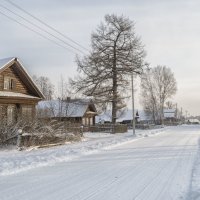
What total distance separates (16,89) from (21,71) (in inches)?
60.7

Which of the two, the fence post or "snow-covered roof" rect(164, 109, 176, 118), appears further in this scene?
"snow-covered roof" rect(164, 109, 176, 118)

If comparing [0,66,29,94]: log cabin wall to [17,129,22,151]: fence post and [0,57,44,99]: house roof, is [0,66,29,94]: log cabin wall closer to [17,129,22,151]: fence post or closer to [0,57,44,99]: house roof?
[0,57,44,99]: house roof

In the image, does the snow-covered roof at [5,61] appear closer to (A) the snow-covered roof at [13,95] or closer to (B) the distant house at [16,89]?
(B) the distant house at [16,89]

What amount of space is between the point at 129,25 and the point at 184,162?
3636 centimetres

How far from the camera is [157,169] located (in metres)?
14.3

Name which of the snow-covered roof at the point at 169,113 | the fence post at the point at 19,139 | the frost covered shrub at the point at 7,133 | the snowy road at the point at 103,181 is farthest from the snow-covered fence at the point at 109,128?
the snow-covered roof at the point at 169,113

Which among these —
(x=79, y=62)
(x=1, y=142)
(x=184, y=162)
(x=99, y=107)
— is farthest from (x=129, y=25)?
(x=184, y=162)

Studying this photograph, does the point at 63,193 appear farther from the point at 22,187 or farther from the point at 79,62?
the point at 79,62

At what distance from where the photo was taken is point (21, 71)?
106 ft

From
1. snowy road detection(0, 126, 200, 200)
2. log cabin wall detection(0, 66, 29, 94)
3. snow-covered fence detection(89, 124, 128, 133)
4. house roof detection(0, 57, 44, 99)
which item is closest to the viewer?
snowy road detection(0, 126, 200, 200)

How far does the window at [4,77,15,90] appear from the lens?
31609 mm

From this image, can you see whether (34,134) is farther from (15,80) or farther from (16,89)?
(15,80)

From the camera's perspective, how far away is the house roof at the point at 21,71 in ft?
99.9

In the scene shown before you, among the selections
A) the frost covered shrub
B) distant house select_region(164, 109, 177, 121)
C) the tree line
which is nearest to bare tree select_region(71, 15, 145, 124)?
the tree line
